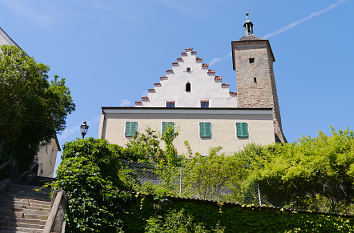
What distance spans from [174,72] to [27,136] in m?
13.7

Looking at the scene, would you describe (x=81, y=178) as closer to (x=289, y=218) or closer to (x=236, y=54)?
(x=289, y=218)


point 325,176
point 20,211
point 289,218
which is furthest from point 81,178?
point 325,176

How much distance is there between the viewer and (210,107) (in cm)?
2636

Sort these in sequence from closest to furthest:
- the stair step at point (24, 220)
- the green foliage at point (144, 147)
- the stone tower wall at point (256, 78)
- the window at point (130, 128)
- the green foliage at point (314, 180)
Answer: the stair step at point (24, 220), the green foliage at point (314, 180), the green foliage at point (144, 147), the window at point (130, 128), the stone tower wall at point (256, 78)

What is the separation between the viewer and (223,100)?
2775cm

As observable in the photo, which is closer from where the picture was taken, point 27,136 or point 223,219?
point 223,219

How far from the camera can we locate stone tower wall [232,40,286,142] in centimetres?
2802

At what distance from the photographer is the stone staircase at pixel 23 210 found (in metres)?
9.64

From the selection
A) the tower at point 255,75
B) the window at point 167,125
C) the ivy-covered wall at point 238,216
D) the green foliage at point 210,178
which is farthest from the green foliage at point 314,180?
the tower at point 255,75

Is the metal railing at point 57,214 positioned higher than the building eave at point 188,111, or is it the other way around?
the building eave at point 188,111

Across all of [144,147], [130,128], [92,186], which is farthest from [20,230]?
[130,128]

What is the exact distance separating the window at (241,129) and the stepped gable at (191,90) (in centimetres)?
438

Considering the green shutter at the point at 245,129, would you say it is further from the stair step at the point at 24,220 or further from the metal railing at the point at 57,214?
the stair step at the point at 24,220

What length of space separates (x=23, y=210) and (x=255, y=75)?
22.6 m
